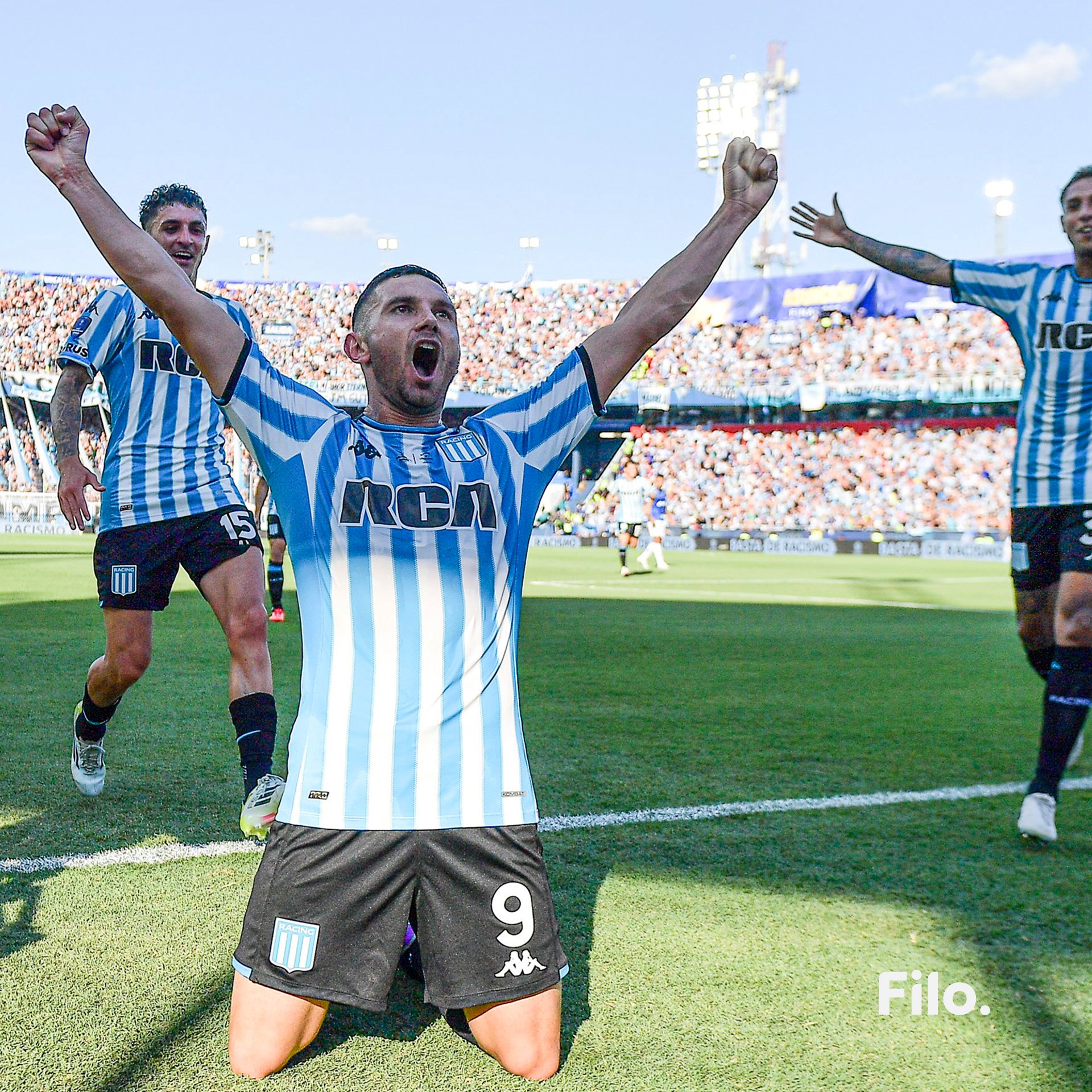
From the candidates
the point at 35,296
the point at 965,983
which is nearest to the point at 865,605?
the point at 965,983

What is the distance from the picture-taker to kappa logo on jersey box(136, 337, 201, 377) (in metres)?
4.48

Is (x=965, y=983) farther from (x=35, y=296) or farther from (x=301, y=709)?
(x=35, y=296)

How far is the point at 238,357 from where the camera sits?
8.27 feet

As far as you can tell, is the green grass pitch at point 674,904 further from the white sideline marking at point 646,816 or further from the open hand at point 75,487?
the open hand at point 75,487

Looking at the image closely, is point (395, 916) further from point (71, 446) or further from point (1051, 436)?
point (1051, 436)

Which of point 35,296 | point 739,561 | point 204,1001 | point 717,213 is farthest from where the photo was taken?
point 35,296

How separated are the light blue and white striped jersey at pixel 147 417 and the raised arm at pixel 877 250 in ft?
7.66

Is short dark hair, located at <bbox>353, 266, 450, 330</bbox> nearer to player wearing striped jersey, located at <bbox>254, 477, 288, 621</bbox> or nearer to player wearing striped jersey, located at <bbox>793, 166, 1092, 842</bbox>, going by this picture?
player wearing striped jersey, located at <bbox>793, 166, 1092, 842</bbox>

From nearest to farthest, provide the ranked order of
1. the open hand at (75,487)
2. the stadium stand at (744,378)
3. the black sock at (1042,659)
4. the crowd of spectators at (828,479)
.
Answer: the open hand at (75,487), the black sock at (1042,659), the crowd of spectators at (828,479), the stadium stand at (744,378)

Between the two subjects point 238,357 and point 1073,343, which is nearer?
point 238,357

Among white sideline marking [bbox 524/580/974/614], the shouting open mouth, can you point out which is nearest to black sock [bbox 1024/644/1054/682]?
the shouting open mouth

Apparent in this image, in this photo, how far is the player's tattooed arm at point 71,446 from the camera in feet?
13.9

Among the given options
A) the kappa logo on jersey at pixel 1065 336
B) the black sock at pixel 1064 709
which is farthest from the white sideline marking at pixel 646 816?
the kappa logo on jersey at pixel 1065 336

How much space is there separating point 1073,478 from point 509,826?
2927 mm
